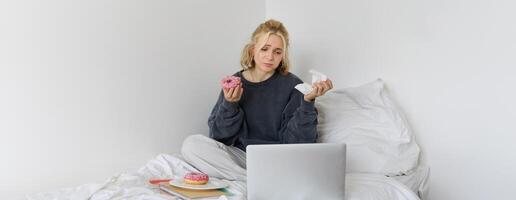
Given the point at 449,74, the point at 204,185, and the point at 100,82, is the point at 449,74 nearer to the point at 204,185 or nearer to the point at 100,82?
the point at 204,185

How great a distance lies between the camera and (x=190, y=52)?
89.7 inches

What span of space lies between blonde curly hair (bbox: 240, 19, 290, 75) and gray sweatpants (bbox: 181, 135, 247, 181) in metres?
0.36

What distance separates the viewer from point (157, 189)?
164cm

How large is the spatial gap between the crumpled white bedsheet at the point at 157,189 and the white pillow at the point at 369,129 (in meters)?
0.10

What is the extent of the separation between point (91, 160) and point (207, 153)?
1.33 ft

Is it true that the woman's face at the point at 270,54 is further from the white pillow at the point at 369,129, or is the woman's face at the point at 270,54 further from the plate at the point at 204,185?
the plate at the point at 204,185

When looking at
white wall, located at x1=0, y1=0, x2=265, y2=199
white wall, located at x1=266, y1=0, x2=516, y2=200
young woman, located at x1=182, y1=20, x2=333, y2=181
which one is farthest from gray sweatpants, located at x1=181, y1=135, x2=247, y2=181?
white wall, located at x1=266, y1=0, x2=516, y2=200

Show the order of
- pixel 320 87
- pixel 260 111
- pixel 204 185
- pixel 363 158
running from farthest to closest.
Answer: pixel 260 111 → pixel 363 158 → pixel 320 87 → pixel 204 185

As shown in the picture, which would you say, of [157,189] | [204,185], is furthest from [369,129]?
[157,189]

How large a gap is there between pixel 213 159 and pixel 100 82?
477 millimetres

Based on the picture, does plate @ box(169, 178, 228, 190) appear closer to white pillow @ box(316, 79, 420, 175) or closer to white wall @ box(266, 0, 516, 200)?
white pillow @ box(316, 79, 420, 175)

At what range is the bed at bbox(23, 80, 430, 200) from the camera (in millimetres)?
1644

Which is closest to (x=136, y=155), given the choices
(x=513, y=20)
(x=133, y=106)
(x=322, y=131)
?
(x=133, y=106)

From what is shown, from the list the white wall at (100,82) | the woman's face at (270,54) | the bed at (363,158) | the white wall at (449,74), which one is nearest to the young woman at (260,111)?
the woman's face at (270,54)
